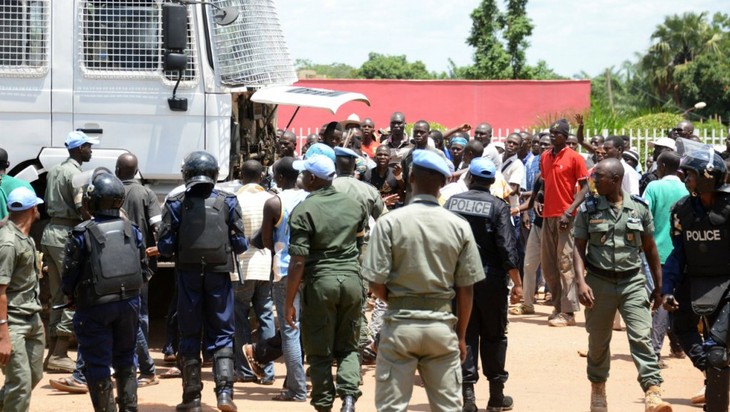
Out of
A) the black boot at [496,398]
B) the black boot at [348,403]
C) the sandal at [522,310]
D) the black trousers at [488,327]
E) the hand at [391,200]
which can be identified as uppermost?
the hand at [391,200]

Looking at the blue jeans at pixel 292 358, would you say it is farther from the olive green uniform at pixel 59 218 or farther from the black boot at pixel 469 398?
the olive green uniform at pixel 59 218

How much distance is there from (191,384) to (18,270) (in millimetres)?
1560

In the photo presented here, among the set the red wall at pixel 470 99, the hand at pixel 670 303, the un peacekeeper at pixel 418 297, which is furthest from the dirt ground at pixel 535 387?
the red wall at pixel 470 99

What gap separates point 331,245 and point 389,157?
3.25 m

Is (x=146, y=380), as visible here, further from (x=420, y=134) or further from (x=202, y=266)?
(x=420, y=134)

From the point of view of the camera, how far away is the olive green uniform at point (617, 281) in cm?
780

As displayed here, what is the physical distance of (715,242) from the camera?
7.57m

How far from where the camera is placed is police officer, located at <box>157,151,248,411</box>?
779 cm

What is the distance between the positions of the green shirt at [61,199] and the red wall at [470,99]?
2114cm

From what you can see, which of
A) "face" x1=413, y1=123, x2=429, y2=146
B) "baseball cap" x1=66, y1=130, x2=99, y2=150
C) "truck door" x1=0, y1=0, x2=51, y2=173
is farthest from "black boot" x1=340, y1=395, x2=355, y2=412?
"face" x1=413, y1=123, x2=429, y2=146

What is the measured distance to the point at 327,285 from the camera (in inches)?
291

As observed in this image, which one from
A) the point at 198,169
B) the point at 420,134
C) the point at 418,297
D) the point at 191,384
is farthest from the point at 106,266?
the point at 420,134

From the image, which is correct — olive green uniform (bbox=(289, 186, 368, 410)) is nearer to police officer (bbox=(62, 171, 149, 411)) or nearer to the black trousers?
the black trousers

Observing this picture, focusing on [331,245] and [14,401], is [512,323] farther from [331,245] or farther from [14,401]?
[14,401]
